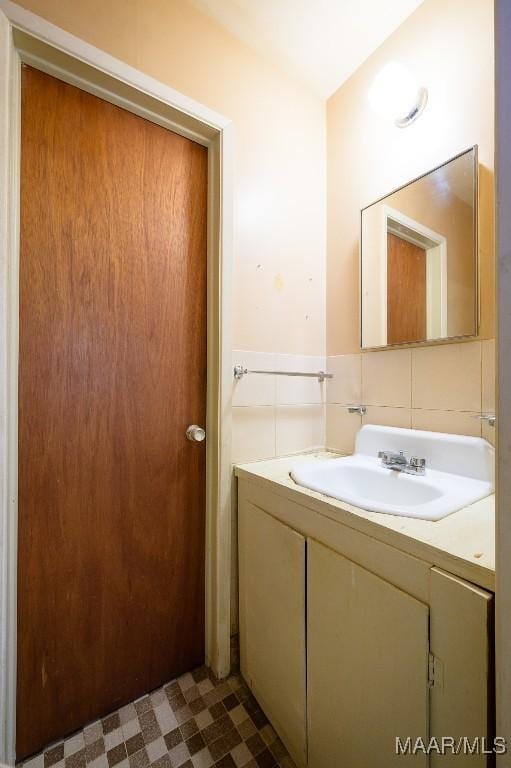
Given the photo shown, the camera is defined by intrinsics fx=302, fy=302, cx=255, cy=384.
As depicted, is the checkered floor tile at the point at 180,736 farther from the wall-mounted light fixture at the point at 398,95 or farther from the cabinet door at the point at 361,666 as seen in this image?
the wall-mounted light fixture at the point at 398,95

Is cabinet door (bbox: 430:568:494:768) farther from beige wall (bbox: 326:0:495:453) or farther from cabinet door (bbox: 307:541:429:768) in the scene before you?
beige wall (bbox: 326:0:495:453)

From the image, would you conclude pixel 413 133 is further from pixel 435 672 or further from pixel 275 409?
pixel 435 672

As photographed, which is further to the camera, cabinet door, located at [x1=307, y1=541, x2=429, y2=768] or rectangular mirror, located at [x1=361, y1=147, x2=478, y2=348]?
rectangular mirror, located at [x1=361, y1=147, x2=478, y2=348]

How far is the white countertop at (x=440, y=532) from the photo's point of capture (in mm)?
486

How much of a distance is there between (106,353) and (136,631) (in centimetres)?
93

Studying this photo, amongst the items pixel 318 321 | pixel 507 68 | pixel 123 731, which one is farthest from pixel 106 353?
pixel 123 731

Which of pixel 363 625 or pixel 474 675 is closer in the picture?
pixel 474 675

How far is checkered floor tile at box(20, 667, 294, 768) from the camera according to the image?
2.76ft

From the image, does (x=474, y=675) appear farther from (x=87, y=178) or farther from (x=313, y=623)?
(x=87, y=178)

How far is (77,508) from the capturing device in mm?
928

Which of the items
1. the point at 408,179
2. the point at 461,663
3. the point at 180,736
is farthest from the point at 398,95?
the point at 180,736

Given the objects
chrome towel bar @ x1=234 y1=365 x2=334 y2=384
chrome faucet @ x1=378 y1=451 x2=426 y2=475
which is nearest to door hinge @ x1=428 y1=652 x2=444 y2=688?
chrome faucet @ x1=378 y1=451 x2=426 y2=475

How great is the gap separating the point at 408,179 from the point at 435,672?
1375 millimetres

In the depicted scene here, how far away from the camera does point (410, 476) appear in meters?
0.96
